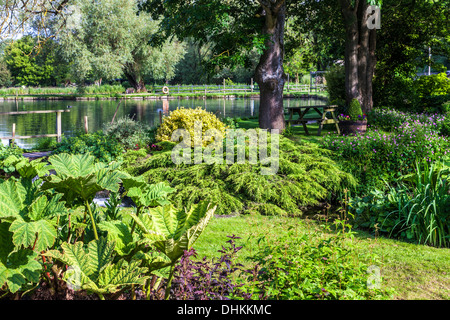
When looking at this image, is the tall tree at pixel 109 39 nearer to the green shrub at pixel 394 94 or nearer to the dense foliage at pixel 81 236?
the green shrub at pixel 394 94

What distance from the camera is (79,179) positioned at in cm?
217

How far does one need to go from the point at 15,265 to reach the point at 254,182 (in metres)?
4.67

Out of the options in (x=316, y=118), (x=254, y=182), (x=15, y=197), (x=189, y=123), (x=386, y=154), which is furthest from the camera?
(x=316, y=118)

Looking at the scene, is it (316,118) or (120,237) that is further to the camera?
(316,118)

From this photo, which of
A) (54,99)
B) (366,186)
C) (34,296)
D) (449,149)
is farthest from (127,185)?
(54,99)

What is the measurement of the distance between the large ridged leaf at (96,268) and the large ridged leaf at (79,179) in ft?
1.05

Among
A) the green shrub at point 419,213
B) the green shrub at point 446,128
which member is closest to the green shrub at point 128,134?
the green shrub at point 419,213

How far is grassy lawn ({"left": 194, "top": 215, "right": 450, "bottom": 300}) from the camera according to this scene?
3.43 meters

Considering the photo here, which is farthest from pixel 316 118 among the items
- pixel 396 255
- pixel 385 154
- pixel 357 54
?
pixel 396 255

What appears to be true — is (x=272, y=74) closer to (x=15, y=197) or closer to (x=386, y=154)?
(x=386, y=154)

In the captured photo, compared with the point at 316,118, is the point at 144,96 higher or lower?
higher

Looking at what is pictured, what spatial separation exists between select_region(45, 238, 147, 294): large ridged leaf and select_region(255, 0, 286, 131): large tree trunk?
900cm

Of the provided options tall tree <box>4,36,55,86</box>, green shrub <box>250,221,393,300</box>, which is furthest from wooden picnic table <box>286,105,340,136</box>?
tall tree <box>4,36,55,86</box>

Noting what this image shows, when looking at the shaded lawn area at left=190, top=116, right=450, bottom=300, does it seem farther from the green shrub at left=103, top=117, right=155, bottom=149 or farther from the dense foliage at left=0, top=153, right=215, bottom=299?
the green shrub at left=103, top=117, right=155, bottom=149
